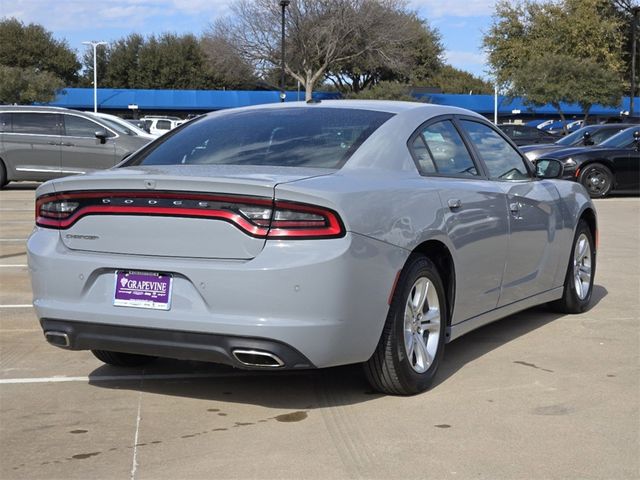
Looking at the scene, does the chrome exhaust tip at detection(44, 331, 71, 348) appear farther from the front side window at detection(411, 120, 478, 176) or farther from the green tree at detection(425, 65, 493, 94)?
the green tree at detection(425, 65, 493, 94)

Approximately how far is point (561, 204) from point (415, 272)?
7.77 ft

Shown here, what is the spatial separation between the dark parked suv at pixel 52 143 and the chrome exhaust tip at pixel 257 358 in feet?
48.3

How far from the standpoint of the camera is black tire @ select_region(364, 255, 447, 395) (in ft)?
15.5

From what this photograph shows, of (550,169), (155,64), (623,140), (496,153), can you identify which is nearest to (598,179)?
(623,140)

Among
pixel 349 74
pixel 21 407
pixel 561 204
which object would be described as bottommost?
pixel 21 407

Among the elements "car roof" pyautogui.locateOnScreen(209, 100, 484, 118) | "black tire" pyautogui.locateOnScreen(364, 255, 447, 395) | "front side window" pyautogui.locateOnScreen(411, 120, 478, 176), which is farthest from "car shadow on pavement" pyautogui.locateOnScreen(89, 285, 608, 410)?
"car roof" pyautogui.locateOnScreen(209, 100, 484, 118)

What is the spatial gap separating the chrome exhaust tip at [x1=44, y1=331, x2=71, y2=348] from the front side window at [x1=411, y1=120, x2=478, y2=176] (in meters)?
2.10

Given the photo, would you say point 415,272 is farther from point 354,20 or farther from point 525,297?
point 354,20

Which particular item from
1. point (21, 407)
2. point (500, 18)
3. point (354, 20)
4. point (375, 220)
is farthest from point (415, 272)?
point (354, 20)

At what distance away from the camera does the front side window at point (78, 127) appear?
18.8 m

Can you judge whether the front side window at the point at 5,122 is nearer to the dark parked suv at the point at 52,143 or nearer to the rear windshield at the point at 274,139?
the dark parked suv at the point at 52,143

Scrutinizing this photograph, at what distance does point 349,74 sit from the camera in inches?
2645

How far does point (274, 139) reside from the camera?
5.21 meters

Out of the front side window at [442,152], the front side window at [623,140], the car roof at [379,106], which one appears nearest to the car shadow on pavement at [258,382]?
the front side window at [442,152]
